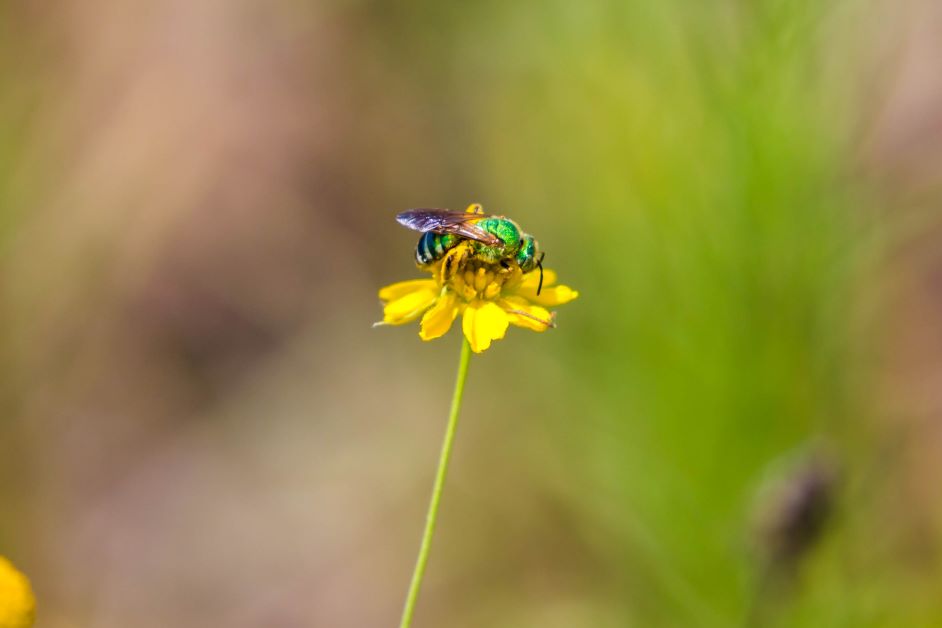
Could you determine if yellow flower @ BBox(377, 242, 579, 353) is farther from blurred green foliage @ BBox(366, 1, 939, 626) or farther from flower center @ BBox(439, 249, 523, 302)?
blurred green foliage @ BBox(366, 1, 939, 626)

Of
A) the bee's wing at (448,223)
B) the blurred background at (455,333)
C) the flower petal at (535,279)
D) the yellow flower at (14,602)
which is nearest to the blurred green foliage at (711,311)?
the blurred background at (455,333)

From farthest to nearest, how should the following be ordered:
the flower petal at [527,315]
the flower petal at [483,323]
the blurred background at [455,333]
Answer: the blurred background at [455,333] < the flower petal at [527,315] < the flower petal at [483,323]

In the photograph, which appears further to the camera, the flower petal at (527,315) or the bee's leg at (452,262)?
the bee's leg at (452,262)

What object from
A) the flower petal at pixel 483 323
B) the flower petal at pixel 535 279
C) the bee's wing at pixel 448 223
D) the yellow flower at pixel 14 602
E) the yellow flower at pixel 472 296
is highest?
the bee's wing at pixel 448 223

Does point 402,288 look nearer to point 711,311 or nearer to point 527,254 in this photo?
point 527,254

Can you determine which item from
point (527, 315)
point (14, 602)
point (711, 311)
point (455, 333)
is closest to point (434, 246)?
point (527, 315)

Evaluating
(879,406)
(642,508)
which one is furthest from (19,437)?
(879,406)

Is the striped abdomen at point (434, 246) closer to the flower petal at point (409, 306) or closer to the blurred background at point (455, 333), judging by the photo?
the flower petal at point (409, 306)
